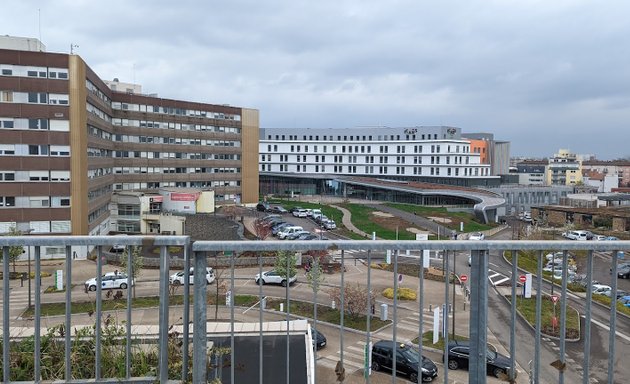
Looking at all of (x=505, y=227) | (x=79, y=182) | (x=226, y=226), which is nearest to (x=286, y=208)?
(x=226, y=226)

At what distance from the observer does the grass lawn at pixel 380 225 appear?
40.1m

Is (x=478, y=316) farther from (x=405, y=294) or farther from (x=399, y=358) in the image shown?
(x=405, y=294)

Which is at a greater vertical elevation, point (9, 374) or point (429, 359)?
point (9, 374)

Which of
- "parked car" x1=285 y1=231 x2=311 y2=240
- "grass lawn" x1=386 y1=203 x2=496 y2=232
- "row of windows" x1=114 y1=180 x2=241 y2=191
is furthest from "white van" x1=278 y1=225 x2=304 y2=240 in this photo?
"row of windows" x1=114 y1=180 x2=241 y2=191

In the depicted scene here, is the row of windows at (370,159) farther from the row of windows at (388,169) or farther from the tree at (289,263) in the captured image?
the tree at (289,263)

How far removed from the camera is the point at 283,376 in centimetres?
574

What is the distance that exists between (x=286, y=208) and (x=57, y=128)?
29.3 meters

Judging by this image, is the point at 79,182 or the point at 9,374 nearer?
the point at 9,374

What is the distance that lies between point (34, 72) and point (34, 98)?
5.23 ft

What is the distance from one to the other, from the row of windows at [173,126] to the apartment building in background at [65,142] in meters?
0.09

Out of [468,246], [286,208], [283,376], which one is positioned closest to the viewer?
[468,246]

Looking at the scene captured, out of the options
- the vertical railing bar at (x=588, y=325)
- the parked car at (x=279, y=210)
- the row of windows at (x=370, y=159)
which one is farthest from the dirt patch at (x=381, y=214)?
the vertical railing bar at (x=588, y=325)

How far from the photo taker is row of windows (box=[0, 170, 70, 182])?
29.1 metres

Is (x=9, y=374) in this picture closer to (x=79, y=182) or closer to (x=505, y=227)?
(x=79, y=182)
